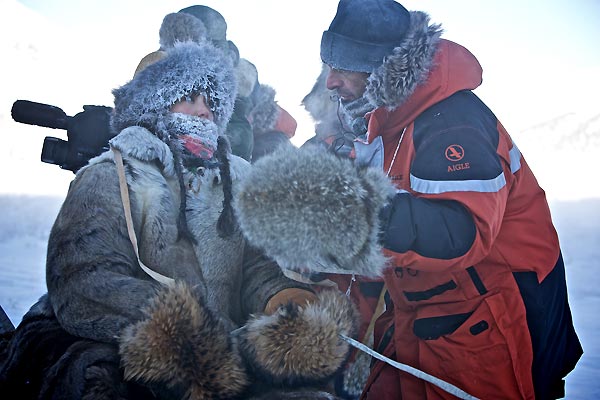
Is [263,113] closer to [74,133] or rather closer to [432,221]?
[74,133]

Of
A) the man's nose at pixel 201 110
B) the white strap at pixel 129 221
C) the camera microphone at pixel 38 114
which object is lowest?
the white strap at pixel 129 221

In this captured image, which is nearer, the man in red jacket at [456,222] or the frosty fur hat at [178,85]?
the man in red jacket at [456,222]

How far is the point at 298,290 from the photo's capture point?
1.64 meters

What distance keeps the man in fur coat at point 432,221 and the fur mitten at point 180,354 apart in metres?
0.27

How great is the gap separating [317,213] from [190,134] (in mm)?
722

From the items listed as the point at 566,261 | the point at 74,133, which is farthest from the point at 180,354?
Answer: the point at 566,261

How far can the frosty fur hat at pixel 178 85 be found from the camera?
172cm

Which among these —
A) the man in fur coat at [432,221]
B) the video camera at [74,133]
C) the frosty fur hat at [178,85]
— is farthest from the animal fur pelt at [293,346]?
the video camera at [74,133]

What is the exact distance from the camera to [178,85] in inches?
69.5

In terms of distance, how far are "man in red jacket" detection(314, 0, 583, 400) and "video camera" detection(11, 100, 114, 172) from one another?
3.53 ft

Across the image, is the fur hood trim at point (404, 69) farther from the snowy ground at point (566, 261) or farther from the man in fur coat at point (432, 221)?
the snowy ground at point (566, 261)

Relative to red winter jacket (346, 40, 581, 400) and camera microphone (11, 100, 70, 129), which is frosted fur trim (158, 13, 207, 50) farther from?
red winter jacket (346, 40, 581, 400)

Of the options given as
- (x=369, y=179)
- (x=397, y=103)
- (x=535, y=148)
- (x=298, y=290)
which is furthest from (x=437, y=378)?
(x=535, y=148)

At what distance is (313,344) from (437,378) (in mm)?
378
